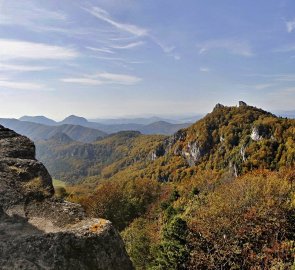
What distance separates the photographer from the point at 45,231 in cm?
1079

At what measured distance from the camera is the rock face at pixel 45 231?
981 cm

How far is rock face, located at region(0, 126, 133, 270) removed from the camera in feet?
32.2

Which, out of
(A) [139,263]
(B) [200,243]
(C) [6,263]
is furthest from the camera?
(A) [139,263]

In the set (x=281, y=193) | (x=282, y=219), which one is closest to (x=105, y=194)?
(x=281, y=193)

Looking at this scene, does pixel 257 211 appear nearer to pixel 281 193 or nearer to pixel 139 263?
pixel 281 193

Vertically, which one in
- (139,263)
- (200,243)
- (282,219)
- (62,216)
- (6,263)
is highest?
(62,216)

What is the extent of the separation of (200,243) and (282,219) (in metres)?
11.3

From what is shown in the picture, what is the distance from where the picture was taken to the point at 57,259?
9742 millimetres

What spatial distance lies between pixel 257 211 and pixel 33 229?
145ft

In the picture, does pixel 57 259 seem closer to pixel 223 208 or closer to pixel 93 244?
pixel 93 244

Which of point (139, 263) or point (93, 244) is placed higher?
point (93, 244)

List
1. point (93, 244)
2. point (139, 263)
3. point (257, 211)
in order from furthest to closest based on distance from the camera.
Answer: point (139, 263) → point (257, 211) → point (93, 244)

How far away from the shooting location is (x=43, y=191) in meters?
13.1

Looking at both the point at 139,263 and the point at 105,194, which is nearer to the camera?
the point at 139,263
